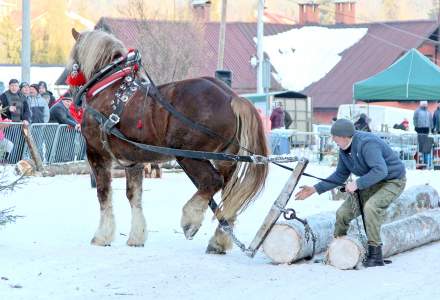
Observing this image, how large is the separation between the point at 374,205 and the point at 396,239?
894mm

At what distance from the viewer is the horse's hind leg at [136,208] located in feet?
37.2

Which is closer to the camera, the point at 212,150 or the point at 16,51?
the point at 212,150

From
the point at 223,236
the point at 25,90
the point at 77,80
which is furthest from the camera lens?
the point at 25,90

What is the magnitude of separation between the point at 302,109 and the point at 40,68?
2033 cm

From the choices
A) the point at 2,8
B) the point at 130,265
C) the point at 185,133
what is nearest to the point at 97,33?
the point at 185,133

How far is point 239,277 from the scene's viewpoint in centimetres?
952

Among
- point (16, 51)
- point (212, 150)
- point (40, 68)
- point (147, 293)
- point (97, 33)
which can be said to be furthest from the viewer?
point (16, 51)

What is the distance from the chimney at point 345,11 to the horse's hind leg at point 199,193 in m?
59.3

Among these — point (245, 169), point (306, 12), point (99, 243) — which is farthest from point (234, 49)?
point (245, 169)

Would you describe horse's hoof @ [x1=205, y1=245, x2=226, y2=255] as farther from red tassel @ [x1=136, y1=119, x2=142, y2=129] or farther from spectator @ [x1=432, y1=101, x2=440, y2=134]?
spectator @ [x1=432, y1=101, x2=440, y2=134]

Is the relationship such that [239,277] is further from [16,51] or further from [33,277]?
[16,51]

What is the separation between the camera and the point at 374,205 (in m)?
10.1

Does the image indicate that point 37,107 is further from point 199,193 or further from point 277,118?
point 277,118

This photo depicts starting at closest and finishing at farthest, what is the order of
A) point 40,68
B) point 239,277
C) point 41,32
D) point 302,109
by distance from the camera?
point 239,277
point 302,109
point 40,68
point 41,32
